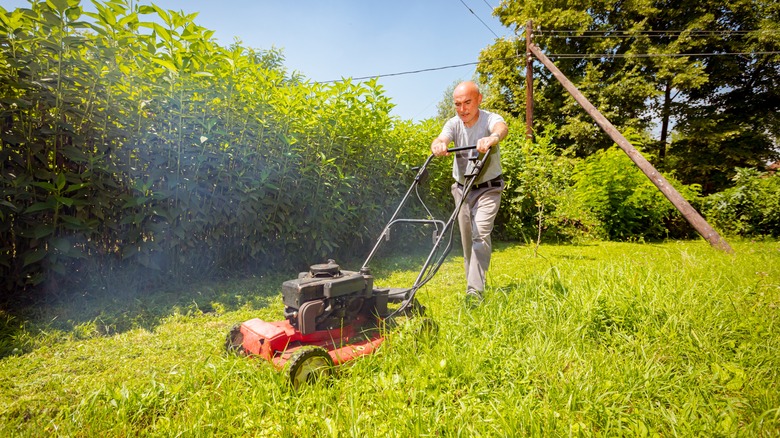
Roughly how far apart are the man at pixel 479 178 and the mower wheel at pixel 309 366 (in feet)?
4.72

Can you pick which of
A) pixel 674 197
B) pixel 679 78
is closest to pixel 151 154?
pixel 674 197

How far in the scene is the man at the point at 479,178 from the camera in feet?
10.2

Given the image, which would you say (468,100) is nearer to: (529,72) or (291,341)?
(291,341)

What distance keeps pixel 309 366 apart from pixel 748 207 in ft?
40.8

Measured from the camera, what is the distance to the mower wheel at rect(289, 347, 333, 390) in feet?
5.92

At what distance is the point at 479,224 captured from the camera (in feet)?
10.5

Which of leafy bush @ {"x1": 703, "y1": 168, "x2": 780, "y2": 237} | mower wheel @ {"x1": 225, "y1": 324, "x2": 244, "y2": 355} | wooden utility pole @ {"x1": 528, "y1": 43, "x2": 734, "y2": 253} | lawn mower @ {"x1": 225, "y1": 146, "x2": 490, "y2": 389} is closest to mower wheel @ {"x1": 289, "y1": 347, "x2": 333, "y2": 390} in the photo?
lawn mower @ {"x1": 225, "y1": 146, "x2": 490, "y2": 389}

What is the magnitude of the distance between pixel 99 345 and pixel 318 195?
2718 mm

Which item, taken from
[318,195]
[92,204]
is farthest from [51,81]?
[318,195]

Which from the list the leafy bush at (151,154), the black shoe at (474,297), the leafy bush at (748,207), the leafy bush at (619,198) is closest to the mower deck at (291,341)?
the black shoe at (474,297)

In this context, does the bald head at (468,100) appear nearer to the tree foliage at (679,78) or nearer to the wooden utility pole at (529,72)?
the wooden utility pole at (529,72)

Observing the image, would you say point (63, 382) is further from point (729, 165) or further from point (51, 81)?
point (729, 165)

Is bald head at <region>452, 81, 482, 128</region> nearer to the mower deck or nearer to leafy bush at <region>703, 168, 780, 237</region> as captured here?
the mower deck

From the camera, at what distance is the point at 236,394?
1.81 m
